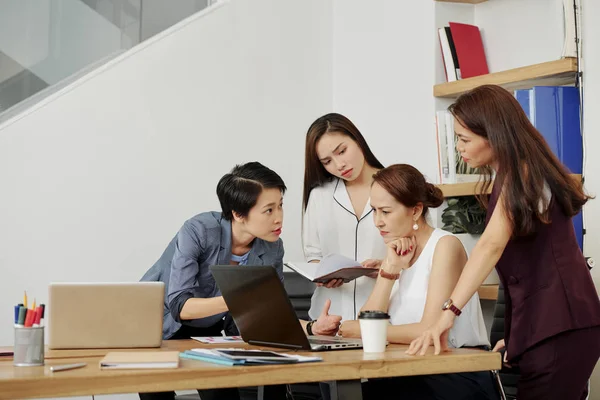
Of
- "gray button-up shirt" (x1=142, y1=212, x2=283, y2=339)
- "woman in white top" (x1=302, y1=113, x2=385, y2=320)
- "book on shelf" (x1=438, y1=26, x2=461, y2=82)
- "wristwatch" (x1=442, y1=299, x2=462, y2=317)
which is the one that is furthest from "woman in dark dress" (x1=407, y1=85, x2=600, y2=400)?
"book on shelf" (x1=438, y1=26, x2=461, y2=82)

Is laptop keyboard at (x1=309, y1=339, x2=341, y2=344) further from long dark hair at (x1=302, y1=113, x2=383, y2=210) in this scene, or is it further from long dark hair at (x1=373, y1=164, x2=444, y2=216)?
long dark hair at (x1=302, y1=113, x2=383, y2=210)

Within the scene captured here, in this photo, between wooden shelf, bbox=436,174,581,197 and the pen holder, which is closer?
the pen holder

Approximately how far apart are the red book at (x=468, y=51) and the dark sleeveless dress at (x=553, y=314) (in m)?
2.17

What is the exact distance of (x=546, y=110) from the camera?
355 centimetres

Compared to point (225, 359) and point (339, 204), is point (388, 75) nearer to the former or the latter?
point (339, 204)

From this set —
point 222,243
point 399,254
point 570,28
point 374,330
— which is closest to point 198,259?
point 222,243

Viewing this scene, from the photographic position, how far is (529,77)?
146 inches

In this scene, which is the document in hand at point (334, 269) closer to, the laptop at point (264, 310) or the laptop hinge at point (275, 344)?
the laptop at point (264, 310)

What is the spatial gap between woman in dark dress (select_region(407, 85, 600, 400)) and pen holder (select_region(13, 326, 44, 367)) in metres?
0.95

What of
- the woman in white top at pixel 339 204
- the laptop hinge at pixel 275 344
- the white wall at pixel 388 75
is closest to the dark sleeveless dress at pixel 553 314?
the laptop hinge at pixel 275 344

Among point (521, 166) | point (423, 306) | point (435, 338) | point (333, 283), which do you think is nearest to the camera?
point (435, 338)

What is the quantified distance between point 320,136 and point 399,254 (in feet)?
2.42

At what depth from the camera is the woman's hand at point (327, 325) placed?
2.42 metres

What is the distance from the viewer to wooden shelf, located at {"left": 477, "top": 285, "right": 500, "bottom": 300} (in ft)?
12.2
